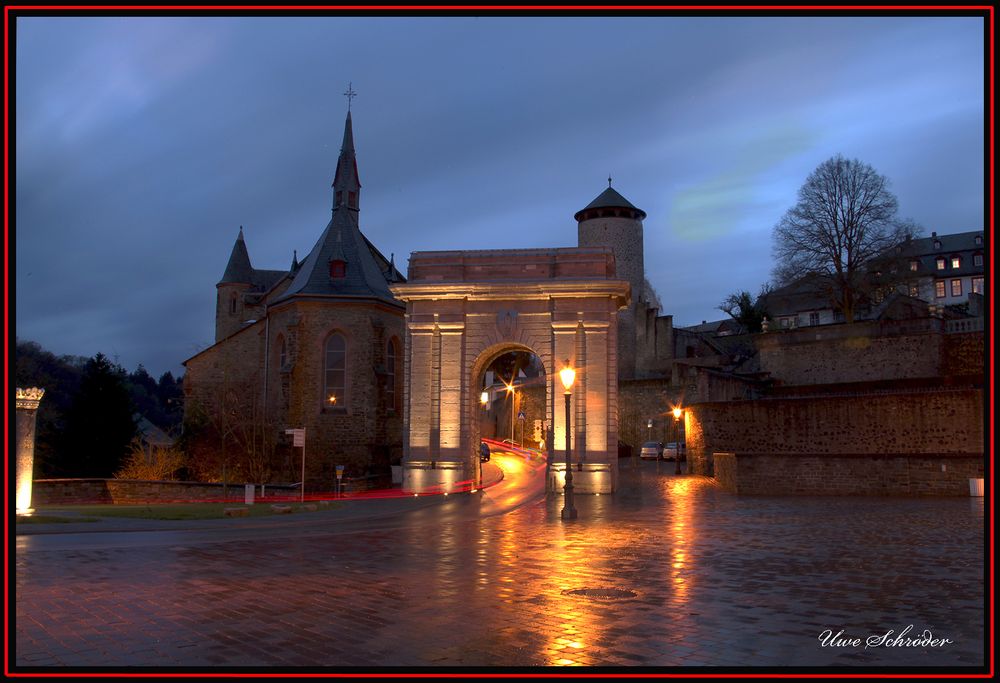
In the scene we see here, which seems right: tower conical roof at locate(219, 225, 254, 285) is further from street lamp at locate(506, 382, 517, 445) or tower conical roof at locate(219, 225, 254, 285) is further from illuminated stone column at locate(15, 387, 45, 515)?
illuminated stone column at locate(15, 387, 45, 515)

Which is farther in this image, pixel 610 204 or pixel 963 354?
pixel 610 204

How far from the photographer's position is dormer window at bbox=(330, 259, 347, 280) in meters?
46.0

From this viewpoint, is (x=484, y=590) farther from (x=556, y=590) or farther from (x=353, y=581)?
(x=353, y=581)

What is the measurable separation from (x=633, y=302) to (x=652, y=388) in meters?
17.6

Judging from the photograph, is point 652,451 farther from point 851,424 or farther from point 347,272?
point 347,272

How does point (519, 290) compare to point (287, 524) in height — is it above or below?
above

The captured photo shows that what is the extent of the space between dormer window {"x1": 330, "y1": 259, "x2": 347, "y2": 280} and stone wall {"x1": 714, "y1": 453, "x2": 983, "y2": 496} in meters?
24.8

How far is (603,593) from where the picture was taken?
34.2 feet

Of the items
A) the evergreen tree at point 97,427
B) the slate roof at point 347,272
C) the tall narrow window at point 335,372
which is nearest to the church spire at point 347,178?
A: the slate roof at point 347,272

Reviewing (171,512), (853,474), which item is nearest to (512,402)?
(853,474)

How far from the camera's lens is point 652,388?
199ft

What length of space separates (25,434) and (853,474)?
87.0ft

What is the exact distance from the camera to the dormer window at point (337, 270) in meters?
46.0
